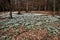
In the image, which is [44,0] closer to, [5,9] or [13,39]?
[5,9]

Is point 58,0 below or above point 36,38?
above

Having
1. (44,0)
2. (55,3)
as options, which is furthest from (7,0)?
(55,3)

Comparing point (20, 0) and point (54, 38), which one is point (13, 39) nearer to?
point (54, 38)

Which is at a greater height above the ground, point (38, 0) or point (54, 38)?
point (38, 0)

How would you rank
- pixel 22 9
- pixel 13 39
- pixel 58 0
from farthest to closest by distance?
pixel 22 9
pixel 58 0
pixel 13 39

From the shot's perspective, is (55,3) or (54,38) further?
(55,3)

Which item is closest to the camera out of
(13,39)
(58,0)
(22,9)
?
(13,39)

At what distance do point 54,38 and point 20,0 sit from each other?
14.3 meters

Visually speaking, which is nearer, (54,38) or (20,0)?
(54,38)

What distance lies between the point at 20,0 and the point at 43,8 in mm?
4241

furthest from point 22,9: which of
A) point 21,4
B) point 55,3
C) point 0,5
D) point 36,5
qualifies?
point 55,3

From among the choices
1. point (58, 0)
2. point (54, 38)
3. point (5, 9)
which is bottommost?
point (54, 38)

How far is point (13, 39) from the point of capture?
5.49 metres

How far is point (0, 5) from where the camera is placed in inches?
711
